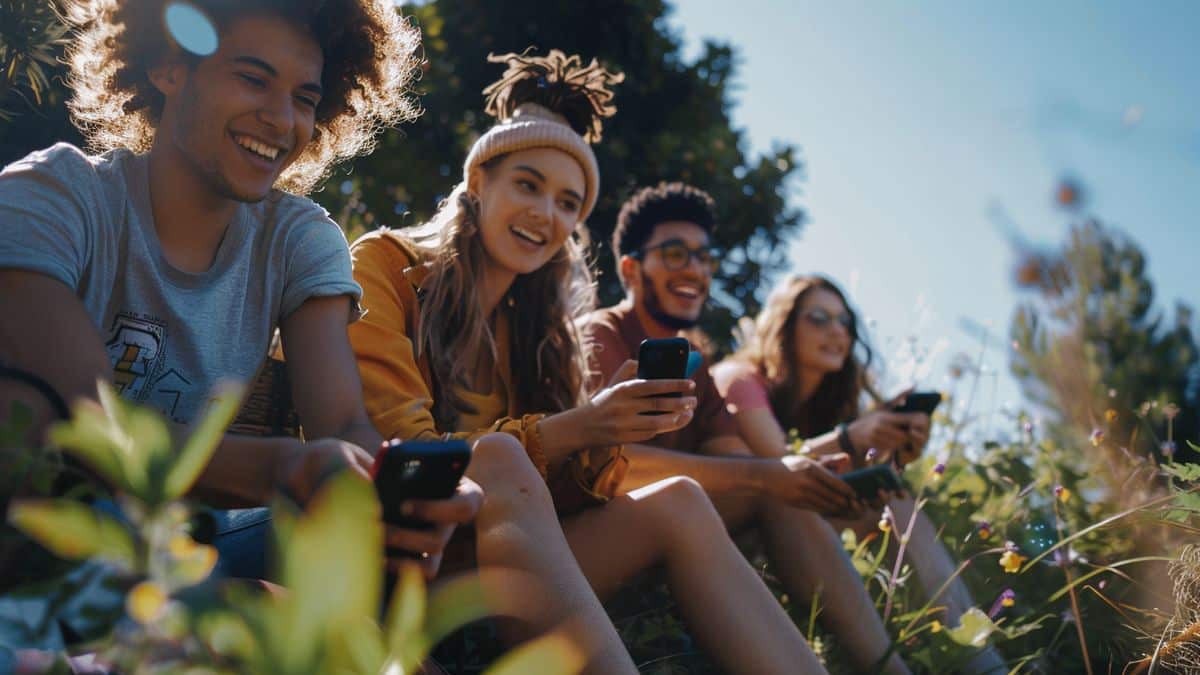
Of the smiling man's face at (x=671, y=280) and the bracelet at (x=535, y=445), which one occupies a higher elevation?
the smiling man's face at (x=671, y=280)

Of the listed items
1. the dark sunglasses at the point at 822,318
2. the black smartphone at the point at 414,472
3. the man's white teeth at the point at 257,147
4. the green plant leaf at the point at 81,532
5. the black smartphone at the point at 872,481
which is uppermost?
the man's white teeth at the point at 257,147

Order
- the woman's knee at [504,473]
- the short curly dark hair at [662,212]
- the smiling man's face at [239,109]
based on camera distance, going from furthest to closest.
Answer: the short curly dark hair at [662,212] → the smiling man's face at [239,109] → the woman's knee at [504,473]

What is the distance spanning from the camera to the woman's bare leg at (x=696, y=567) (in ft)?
6.48

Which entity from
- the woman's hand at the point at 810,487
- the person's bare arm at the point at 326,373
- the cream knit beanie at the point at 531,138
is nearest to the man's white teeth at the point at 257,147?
the person's bare arm at the point at 326,373

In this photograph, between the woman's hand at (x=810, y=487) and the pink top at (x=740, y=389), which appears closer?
the woman's hand at (x=810, y=487)

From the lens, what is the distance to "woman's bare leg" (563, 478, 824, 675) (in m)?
1.97

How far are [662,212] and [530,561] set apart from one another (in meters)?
2.69

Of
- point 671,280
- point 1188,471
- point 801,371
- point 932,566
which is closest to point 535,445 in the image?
point 1188,471

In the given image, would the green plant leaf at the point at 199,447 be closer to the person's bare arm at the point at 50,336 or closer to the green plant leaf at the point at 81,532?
the green plant leaf at the point at 81,532

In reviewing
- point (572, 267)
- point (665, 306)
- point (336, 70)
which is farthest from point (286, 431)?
point (665, 306)

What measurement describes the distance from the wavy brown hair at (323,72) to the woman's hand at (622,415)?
0.84 metres

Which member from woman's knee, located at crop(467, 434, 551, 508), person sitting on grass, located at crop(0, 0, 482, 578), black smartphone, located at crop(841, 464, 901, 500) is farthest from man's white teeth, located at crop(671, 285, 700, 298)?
woman's knee, located at crop(467, 434, 551, 508)

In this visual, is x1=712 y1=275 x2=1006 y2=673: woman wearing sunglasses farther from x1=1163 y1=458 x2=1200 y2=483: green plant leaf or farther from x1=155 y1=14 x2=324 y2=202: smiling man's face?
x1=155 y1=14 x2=324 y2=202: smiling man's face

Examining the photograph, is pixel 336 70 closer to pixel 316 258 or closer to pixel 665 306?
pixel 316 258
